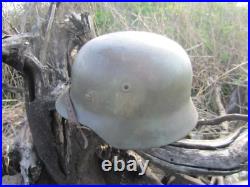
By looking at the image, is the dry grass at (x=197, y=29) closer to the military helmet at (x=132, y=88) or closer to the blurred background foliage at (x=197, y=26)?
the blurred background foliage at (x=197, y=26)

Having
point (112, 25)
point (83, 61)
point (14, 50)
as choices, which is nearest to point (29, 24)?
point (112, 25)

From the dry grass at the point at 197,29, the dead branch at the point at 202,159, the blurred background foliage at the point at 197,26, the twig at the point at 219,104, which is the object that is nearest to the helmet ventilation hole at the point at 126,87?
→ the dead branch at the point at 202,159

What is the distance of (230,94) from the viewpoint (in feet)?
15.0

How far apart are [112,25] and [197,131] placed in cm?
204

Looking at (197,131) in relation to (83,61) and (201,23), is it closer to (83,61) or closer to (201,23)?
(83,61)

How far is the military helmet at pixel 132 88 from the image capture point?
168 centimetres

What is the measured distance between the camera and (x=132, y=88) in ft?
5.46

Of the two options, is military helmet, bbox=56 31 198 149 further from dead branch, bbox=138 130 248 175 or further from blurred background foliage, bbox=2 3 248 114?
blurred background foliage, bbox=2 3 248 114

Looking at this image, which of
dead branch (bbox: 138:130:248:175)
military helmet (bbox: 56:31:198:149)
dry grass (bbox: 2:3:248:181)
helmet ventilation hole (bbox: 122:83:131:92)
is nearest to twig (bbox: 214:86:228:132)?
dry grass (bbox: 2:3:248:181)

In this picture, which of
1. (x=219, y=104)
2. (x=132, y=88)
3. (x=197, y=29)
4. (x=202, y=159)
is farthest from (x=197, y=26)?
(x=132, y=88)

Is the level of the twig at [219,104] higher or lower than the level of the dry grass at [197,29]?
lower

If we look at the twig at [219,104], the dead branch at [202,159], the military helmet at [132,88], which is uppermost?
the military helmet at [132,88]

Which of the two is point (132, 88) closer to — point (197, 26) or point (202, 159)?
point (202, 159)

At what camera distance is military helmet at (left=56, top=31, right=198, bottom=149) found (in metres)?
1.68
